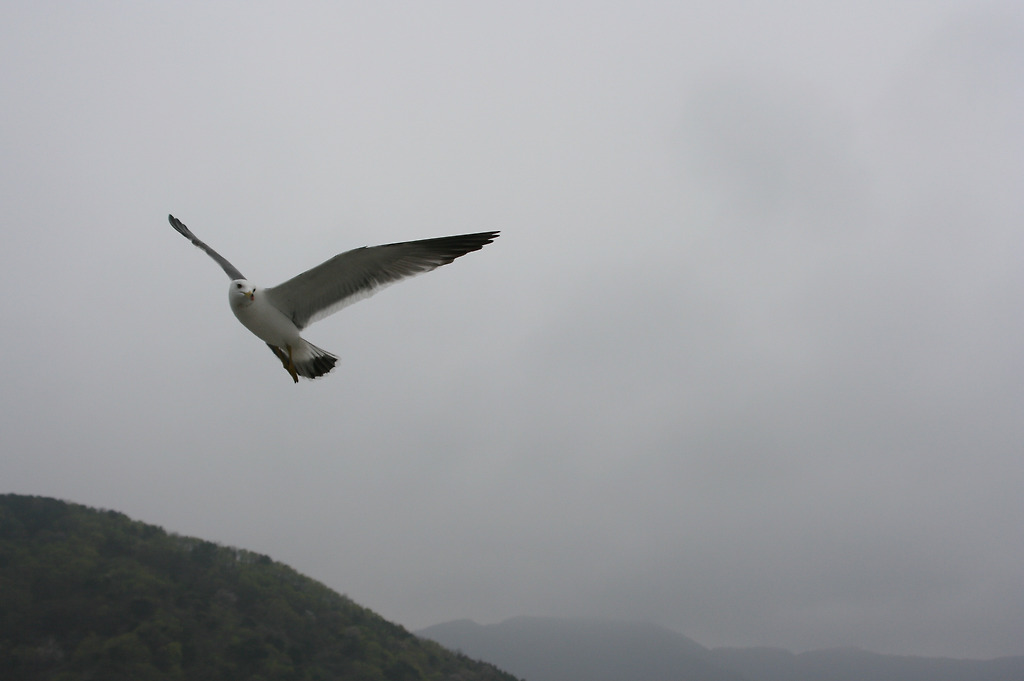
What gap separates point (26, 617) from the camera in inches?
2510

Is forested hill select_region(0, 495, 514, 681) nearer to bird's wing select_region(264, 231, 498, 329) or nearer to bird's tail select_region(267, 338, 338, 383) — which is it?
bird's tail select_region(267, 338, 338, 383)

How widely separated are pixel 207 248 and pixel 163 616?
220ft

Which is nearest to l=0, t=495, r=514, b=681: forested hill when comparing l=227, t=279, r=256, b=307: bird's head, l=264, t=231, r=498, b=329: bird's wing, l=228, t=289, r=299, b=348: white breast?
l=228, t=289, r=299, b=348: white breast

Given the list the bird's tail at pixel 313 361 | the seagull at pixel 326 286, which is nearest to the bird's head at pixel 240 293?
the seagull at pixel 326 286

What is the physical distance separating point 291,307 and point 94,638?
66.0 m

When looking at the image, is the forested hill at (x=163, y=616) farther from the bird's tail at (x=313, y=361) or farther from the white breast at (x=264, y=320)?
the white breast at (x=264, y=320)

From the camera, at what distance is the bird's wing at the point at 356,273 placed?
8070 mm

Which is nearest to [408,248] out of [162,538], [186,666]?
[186,666]

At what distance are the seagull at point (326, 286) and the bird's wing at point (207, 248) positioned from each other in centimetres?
2

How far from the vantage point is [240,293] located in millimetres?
7613

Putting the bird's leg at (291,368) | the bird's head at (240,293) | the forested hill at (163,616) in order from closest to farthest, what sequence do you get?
the bird's head at (240,293), the bird's leg at (291,368), the forested hill at (163,616)

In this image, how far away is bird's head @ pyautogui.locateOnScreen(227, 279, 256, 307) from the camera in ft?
25.0

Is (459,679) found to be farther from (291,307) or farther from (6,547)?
(291,307)

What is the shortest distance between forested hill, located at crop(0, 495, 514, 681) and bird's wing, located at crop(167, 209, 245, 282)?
60.8 m
